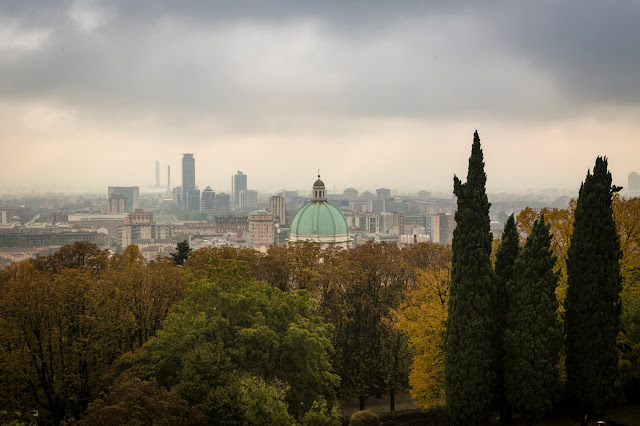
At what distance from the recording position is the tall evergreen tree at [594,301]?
819 inches

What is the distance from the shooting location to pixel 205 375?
18.5 m

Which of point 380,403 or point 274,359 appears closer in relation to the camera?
point 274,359

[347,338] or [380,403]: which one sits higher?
[347,338]

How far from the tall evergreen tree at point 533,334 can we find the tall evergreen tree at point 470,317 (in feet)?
2.36

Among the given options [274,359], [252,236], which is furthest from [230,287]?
[252,236]

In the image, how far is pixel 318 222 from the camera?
232 ft

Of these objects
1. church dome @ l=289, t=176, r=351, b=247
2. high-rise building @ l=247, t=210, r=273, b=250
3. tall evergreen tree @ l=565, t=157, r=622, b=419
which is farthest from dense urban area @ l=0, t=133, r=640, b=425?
high-rise building @ l=247, t=210, r=273, b=250

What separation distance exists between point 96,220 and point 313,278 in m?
147

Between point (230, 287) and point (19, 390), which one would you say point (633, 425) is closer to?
point (230, 287)

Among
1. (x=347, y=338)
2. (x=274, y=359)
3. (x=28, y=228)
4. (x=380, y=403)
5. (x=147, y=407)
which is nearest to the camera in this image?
(x=147, y=407)

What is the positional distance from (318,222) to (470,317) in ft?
167

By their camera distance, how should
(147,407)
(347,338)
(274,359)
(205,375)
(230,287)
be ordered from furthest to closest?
(347,338), (230,287), (274,359), (205,375), (147,407)

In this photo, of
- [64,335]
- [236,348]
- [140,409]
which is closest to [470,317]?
[236,348]

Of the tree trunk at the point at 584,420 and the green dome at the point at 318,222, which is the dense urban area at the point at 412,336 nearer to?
the tree trunk at the point at 584,420
